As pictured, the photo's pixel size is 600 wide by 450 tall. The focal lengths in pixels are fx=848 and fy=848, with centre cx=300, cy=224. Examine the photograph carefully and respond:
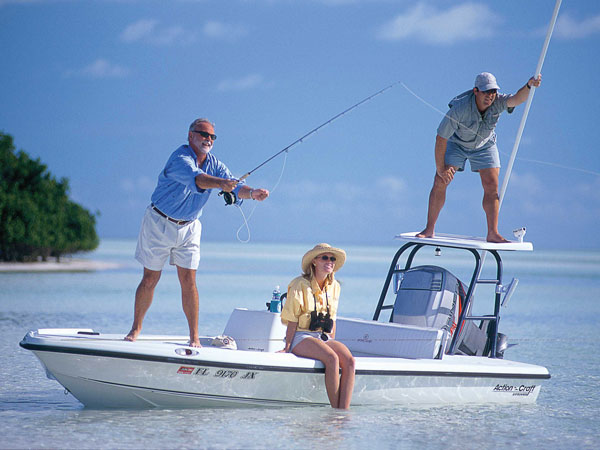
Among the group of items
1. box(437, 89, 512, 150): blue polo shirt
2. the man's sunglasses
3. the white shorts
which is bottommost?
the white shorts

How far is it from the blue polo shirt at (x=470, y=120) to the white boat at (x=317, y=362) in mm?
957

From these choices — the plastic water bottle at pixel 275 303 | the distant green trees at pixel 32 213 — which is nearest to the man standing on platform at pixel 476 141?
the plastic water bottle at pixel 275 303

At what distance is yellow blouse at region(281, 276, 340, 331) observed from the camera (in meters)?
6.78

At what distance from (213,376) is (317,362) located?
825 millimetres

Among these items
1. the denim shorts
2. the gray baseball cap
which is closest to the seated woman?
the denim shorts

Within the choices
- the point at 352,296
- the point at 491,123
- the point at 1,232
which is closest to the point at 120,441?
the point at 491,123

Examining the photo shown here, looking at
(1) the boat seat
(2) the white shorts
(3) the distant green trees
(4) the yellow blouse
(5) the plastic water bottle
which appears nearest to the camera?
(2) the white shorts

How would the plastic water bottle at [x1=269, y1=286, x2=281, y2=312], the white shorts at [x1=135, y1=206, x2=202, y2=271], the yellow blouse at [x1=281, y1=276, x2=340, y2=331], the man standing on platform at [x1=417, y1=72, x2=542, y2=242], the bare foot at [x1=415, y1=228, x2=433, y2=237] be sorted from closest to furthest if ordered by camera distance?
the white shorts at [x1=135, y1=206, x2=202, y2=271] → the yellow blouse at [x1=281, y1=276, x2=340, y2=331] → the plastic water bottle at [x1=269, y1=286, x2=281, y2=312] → the man standing on platform at [x1=417, y1=72, x2=542, y2=242] → the bare foot at [x1=415, y1=228, x2=433, y2=237]

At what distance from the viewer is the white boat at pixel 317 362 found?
641cm

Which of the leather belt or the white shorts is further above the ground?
the leather belt

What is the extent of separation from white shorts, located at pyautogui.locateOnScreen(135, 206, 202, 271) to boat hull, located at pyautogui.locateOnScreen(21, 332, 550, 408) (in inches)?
25.8

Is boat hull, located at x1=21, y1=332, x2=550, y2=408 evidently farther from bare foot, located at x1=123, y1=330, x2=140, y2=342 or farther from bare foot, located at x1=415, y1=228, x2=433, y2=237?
bare foot, located at x1=415, y1=228, x2=433, y2=237

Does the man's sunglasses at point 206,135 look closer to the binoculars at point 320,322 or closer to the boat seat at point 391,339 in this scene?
the binoculars at point 320,322

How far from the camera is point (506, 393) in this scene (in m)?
7.59
